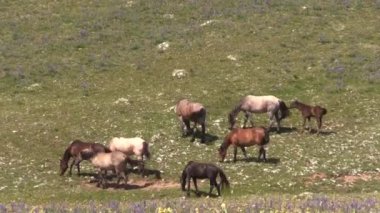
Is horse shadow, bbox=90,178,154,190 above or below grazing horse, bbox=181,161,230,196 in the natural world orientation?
below

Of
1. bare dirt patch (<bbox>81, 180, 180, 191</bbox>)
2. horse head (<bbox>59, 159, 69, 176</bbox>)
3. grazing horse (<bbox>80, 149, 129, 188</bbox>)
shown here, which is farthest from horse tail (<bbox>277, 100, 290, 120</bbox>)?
horse head (<bbox>59, 159, 69, 176</bbox>)

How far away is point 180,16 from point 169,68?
17.4m

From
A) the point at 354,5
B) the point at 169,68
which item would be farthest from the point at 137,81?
the point at 354,5

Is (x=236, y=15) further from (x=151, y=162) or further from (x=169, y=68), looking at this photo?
(x=151, y=162)

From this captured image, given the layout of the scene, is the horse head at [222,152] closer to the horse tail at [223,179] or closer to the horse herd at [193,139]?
the horse herd at [193,139]

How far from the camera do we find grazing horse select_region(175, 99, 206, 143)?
1428 inches

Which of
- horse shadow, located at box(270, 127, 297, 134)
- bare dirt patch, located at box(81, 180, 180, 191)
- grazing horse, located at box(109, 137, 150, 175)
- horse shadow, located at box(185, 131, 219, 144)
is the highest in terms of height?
grazing horse, located at box(109, 137, 150, 175)

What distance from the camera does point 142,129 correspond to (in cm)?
3778

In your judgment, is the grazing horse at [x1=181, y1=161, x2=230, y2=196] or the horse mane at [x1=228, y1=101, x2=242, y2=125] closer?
the grazing horse at [x1=181, y1=161, x2=230, y2=196]

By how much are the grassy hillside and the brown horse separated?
0.81 m

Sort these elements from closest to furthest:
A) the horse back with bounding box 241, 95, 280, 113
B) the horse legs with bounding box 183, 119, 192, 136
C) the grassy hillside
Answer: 1. the grassy hillside
2. the horse legs with bounding box 183, 119, 192, 136
3. the horse back with bounding box 241, 95, 280, 113

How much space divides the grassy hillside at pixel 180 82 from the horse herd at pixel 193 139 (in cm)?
90

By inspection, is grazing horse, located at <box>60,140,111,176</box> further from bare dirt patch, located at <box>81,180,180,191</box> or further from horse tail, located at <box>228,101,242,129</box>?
horse tail, located at <box>228,101,242,129</box>

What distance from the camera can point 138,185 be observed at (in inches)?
1178
